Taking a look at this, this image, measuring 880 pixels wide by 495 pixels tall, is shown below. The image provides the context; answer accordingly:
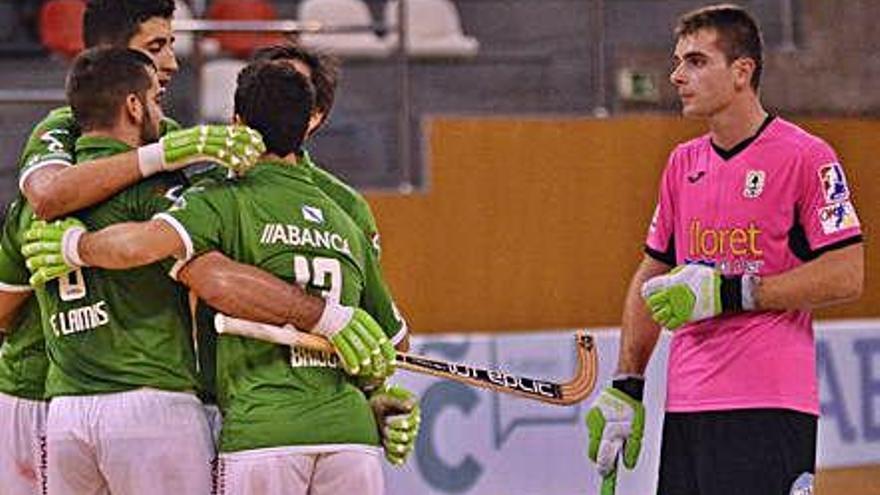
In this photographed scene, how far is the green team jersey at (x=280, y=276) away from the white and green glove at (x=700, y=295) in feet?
3.31

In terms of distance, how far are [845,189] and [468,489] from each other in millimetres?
4058

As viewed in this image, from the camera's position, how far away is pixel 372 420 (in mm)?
5715

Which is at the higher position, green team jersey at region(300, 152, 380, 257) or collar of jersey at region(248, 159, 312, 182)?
collar of jersey at region(248, 159, 312, 182)

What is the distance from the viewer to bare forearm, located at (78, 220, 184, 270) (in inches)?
215

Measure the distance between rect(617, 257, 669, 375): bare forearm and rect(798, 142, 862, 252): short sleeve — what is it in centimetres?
54

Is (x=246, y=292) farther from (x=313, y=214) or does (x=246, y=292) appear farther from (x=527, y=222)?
(x=527, y=222)

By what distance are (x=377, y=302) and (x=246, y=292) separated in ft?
2.42

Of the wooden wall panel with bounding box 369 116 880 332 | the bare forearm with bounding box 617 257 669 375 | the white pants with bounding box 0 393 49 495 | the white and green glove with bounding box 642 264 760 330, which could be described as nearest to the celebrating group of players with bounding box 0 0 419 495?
the white pants with bounding box 0 393 49 495

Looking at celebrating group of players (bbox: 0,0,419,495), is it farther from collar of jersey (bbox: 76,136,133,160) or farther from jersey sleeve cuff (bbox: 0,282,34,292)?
jersey sleeve cuff (bbox: 0,282,34,292)

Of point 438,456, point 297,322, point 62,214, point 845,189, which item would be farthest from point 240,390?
point 438,456

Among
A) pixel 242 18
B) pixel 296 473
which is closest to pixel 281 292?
pixel 296 473

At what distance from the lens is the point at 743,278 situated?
20.2ft

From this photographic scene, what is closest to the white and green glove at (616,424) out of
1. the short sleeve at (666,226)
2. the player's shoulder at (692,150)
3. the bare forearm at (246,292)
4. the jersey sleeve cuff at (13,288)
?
the short sleeve at (666,226)

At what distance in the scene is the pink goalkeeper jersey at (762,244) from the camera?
6211 mm
